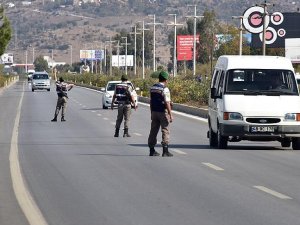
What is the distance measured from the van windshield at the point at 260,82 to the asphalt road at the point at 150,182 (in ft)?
4.63

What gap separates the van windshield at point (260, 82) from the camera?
25.4 m

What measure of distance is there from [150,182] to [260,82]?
30.0 ft

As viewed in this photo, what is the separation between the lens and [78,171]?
1914 centimetres

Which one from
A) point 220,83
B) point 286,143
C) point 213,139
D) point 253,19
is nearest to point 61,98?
point 213,139

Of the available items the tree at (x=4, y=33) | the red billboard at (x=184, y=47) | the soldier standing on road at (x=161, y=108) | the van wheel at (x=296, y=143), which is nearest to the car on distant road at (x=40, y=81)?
the tree at (x=4, y=33)

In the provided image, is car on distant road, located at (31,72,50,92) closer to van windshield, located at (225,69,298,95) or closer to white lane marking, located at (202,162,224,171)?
van windshield, located at (225,69,298,95)

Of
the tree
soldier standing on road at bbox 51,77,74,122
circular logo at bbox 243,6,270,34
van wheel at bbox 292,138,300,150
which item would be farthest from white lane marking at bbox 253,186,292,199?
the tree

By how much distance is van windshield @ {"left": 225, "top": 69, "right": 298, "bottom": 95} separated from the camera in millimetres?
25406

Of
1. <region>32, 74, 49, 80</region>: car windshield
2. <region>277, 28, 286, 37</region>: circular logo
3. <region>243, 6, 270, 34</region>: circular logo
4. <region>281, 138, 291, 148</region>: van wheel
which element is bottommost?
<region>32, 74, 49, 80</region>: car windshield

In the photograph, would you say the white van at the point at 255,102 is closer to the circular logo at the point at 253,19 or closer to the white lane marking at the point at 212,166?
the white lane marking at the point at 212,166

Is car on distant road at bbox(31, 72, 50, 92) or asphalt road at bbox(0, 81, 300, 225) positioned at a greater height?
asphalt road at bbox(0, 81, 300, 225)

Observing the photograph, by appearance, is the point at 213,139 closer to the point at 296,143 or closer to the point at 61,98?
the point at 296,143

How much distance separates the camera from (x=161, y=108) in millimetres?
22609

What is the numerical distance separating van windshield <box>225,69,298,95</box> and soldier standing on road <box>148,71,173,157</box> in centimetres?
316
